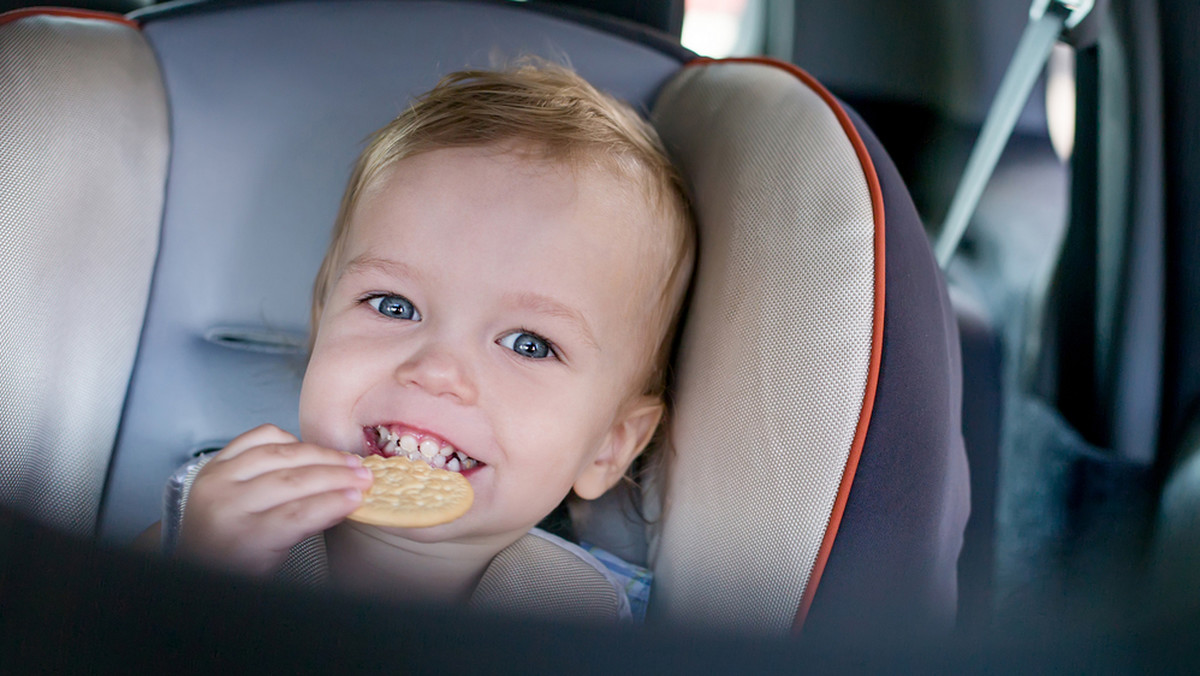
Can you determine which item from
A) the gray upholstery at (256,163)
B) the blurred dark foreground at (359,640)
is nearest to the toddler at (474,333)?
the gray upholstery at (256,163)

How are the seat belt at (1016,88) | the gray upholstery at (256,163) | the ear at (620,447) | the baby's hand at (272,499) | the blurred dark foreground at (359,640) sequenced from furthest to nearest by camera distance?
the seat belt at (1016,88)
the gray upholstery at (256,163)
the ear at (620,447)
the baby's hand at (272,499)
the blurred dark foreground at (359,640)

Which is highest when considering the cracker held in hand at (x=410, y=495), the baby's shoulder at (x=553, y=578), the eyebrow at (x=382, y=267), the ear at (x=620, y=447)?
the eyebrow at (x=382, y=267)

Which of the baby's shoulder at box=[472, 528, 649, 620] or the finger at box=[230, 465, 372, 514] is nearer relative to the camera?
the finger at box=[230, 465, 372, 514]

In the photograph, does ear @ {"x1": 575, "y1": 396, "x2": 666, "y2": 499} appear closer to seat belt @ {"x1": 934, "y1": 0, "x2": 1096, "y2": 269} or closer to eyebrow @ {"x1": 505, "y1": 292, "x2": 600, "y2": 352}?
eyebrow @ {"x1": 505, "y1": 292, "x2": 600, "y2": 352}

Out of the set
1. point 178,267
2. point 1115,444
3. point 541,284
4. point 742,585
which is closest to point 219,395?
point 178,267

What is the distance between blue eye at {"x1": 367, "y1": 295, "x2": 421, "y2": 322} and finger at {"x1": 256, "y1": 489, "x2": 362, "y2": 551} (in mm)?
162

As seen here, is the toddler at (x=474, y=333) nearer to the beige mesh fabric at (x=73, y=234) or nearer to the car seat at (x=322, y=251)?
the car seat at (x=322, y=251)

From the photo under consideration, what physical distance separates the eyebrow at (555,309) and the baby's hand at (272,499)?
0.18m

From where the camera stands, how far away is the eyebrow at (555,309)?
0.72 meters

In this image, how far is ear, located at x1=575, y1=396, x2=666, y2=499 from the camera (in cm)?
87

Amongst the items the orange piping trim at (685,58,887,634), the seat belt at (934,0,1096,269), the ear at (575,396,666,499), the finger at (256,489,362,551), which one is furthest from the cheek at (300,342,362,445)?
the seat belt at (934,0,1096,269)

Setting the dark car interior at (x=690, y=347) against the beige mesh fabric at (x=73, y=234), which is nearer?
the dark car interior at (x=690, y=347)

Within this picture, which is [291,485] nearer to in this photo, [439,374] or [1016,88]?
[439,374]

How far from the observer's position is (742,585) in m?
0.70
